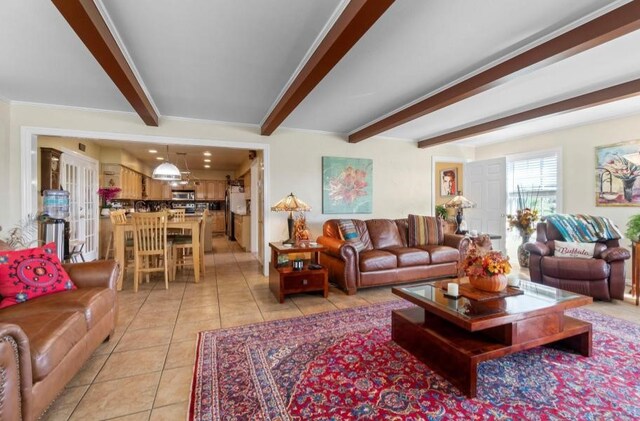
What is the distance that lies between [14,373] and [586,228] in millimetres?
5155

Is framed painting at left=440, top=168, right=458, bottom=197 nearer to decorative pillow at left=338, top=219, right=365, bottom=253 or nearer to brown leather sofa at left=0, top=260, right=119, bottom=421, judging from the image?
decorative pillow at left=338, top=219, right=365, bottom=253

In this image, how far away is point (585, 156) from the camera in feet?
14.2

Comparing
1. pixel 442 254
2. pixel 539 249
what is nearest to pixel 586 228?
pixel 539 249

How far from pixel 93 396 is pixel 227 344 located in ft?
2.79

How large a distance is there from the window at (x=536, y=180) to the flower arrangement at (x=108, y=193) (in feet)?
26.0

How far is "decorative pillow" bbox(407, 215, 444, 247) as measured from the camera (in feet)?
14.4

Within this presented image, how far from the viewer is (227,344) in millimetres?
2307

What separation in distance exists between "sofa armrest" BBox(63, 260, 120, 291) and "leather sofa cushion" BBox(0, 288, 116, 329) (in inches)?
4.0

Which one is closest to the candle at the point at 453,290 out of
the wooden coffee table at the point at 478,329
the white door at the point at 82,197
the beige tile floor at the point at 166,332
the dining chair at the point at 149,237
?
the wooden coffee table at the point at 478,329

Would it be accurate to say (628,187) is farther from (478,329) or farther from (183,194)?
(183,194)

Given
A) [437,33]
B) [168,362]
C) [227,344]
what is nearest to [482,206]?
[437,33]

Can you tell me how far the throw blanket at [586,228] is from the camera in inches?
134

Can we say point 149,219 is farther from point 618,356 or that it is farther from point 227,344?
point 618,356

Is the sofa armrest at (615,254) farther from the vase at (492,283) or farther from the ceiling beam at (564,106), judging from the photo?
the vase at (492,283)
